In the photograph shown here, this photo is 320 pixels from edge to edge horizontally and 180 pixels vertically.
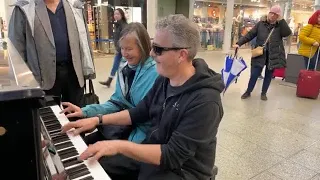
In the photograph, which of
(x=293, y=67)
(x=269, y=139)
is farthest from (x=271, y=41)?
(x=269, y=139)

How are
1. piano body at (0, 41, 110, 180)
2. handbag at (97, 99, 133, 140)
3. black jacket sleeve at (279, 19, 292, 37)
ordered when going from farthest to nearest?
black jacket sleeve at (279, 19, 292, 37) → handbag at (97, 99, 133, 140) → piano body at (0, 41, 110, 180)

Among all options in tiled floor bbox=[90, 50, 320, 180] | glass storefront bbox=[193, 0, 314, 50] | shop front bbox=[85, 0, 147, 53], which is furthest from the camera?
glass storefront bbox=[193, 0, 314, 50]

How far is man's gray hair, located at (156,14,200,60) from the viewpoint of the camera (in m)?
1.09

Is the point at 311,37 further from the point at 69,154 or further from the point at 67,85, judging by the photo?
the point at 69,154

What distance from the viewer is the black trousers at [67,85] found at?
2.06 metres

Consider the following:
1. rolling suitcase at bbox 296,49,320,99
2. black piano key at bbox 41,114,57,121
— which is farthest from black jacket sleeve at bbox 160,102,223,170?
rolling suitcase at bbox 296,49,320,99

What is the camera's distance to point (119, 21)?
4977mm

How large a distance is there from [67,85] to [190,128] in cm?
135

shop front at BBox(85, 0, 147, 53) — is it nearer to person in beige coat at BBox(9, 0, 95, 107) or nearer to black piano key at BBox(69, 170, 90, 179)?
person in beige coat at BBox(9, 0, 95, 107)

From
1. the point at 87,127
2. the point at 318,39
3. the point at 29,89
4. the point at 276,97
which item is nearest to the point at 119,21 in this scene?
the point at 276,97

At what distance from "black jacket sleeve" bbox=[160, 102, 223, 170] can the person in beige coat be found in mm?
1201

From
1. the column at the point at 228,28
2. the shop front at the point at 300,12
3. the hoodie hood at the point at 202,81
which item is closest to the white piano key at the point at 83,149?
the hoodie hood at the point at 202,81

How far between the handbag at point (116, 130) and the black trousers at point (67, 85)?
1.87ft

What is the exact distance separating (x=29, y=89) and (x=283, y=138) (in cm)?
298
